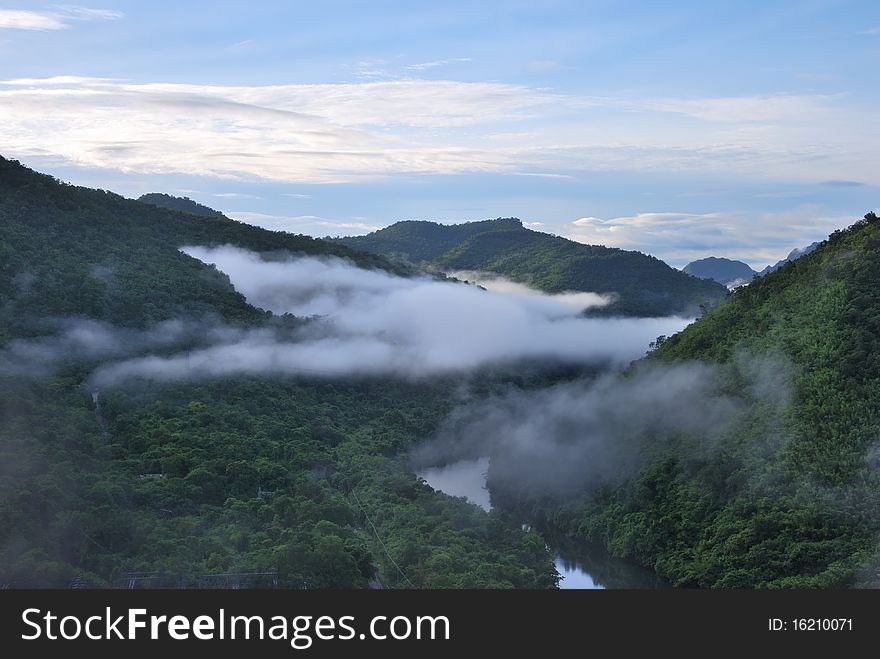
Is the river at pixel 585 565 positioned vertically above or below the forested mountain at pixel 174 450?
below

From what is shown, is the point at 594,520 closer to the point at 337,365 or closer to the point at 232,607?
the point at 337,365

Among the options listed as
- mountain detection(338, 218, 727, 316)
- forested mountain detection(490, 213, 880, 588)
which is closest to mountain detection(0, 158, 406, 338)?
forested mountain detection(490, 213, 880, 588)

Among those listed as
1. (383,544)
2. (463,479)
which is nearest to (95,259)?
(463,479)

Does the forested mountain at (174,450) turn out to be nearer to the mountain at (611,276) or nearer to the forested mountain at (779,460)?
the forested mountain at (779,460)

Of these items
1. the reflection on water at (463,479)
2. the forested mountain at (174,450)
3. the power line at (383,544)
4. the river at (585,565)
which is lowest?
the river at (585,565)

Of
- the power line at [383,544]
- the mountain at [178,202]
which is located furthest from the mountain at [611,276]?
the power line at [383,544]
